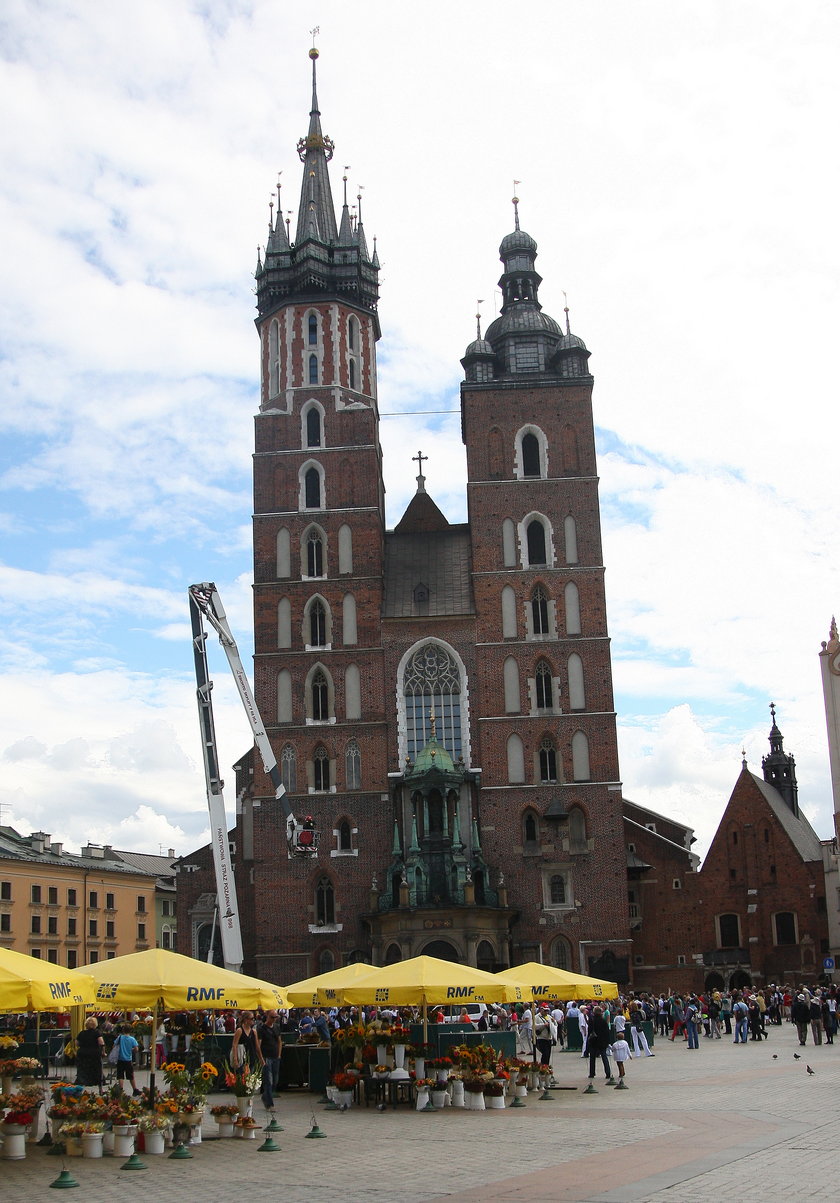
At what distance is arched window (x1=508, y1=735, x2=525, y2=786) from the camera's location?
5278 centimetres

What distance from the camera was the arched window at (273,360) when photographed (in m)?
58.8

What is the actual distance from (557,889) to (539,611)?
1098cm

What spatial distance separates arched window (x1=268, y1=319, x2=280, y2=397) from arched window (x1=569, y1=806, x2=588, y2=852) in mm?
21706

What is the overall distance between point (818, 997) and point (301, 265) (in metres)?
38.4

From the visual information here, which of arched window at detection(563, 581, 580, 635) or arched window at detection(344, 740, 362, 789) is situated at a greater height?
arched window at detection(563, 581, 580, 635)

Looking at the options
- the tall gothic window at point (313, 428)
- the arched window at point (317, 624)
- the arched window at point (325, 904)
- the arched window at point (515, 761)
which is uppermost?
the tall gothic window at point (313, 428)

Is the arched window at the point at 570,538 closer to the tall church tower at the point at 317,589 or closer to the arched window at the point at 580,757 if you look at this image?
the arched window at the point at 580,757

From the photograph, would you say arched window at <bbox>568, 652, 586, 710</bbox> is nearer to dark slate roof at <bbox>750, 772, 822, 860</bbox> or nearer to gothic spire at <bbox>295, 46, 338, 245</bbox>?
dark slate roof at <bbox>750, 772, 822, 860</bbox>

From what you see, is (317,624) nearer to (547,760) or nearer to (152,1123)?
(547,760)

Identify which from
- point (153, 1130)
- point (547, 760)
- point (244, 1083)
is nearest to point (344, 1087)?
point (244, 1083)

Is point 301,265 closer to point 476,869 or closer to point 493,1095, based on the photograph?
point 476,869

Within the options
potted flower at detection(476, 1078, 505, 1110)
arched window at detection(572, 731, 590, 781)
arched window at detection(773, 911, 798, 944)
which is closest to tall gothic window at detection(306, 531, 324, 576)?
arched window at detection(572, 731, 590, 781)

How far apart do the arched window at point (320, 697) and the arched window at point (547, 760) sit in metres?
8.55

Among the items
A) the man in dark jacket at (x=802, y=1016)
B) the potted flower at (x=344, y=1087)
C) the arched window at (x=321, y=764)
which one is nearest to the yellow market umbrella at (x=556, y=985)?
the potted flower at (x=344, y=1087)
